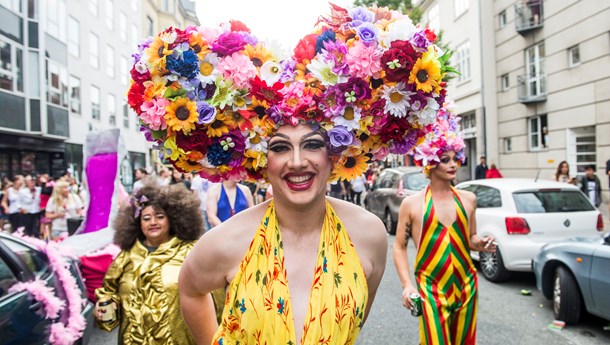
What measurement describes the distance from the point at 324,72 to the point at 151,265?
2040mm

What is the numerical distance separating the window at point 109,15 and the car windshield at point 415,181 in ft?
85.1

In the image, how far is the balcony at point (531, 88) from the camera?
1986cm

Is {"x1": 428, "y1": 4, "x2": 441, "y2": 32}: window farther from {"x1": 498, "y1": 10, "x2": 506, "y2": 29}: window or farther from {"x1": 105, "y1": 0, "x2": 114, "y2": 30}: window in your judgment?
{"x1": 105, "y1": 0, "x2": 114, "y2": 30}: window

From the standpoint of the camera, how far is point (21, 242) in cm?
399

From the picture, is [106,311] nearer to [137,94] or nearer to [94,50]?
[137,94]

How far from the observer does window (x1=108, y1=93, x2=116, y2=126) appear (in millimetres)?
31114

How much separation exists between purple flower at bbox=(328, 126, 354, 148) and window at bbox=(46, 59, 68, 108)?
23.0 meters

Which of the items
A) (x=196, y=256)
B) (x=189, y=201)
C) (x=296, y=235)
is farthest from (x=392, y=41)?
(x=189, y=201)

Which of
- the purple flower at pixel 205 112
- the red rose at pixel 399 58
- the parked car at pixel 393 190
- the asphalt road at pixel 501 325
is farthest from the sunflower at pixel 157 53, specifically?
the parked car at pixel 393 190

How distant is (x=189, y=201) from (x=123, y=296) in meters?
0.91

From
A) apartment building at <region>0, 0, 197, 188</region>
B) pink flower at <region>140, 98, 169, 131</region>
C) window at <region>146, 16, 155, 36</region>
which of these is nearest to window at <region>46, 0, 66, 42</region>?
apartment building at <region>0, 0, 197, 188</region>

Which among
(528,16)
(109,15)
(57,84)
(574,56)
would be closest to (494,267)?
(574,56)

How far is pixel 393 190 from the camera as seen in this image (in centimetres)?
1217

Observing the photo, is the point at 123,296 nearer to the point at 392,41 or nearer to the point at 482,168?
the point at 392,41
